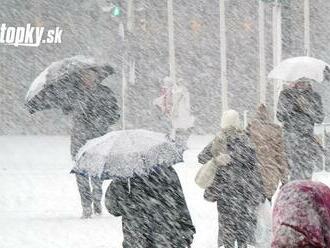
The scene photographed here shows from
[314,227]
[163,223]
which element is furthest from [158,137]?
[314,227]

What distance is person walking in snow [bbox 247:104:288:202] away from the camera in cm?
978

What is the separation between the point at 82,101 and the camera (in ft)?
38.9

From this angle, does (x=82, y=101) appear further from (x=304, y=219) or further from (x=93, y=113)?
(x=304, y=219)

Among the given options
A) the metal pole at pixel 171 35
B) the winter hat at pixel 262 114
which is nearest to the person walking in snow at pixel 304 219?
the winter hat at pixel 262 114

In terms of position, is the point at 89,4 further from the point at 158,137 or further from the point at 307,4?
the point at 158,137

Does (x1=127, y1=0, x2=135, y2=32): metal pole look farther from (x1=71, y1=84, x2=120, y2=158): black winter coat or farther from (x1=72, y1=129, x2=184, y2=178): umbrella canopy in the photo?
(x1=72, y1=129, x2=184, y2=178): umbrella canopy

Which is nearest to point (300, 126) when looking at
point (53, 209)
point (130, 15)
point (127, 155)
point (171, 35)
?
point (53, 209)

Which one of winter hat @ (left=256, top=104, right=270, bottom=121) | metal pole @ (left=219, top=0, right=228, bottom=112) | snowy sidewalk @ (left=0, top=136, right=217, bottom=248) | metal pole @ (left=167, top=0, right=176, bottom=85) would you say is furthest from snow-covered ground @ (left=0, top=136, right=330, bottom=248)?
metal pole @ (left=167, top=0, right=176, bottom=85)

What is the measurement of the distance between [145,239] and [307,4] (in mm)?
16779

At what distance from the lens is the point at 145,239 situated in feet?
21.6

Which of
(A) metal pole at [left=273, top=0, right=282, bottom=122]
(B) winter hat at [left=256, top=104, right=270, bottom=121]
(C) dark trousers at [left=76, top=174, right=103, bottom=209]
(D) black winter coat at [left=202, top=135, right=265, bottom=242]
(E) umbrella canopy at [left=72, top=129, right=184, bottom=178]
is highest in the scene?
(A) metal pole at [left=273, top=0, right=282, bottom=122]

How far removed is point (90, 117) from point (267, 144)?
8.72 feet

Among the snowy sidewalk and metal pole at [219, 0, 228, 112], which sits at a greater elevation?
metal pole at [219, 0, 228, 112]

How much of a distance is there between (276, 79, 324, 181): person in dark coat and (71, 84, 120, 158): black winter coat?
6.06 ft
